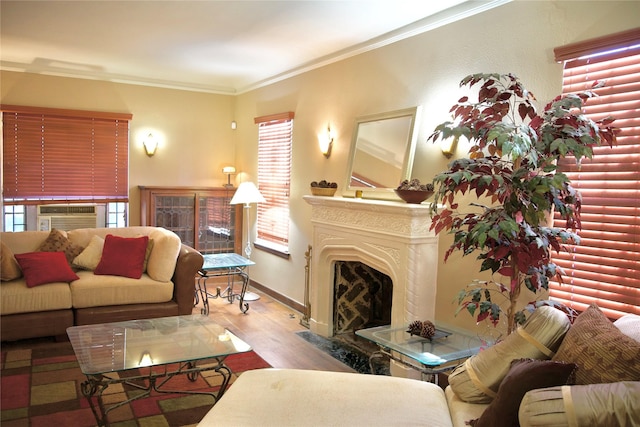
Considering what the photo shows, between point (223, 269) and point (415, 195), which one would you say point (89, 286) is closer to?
point (223, 269)

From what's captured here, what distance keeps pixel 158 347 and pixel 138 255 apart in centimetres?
186

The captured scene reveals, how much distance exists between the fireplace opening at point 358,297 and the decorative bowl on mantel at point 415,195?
1.30m

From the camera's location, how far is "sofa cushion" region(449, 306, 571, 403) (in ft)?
6.37

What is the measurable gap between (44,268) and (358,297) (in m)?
2.79

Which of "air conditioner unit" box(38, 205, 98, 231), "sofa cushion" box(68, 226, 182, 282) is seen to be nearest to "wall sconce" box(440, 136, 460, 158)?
"sofa cushion" box(68, 226, 182, 282)

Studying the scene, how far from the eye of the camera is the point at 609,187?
8.64ft

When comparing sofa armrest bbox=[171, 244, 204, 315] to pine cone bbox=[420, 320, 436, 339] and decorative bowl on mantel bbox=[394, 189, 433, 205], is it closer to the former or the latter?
decorative bowl on mantel bbox=[394, 189, 433, 205]

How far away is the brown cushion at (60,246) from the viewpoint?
4.62 metres

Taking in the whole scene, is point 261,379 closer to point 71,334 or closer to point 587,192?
point 71,334

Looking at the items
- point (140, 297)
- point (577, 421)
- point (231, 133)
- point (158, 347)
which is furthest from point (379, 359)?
point (231, 133)

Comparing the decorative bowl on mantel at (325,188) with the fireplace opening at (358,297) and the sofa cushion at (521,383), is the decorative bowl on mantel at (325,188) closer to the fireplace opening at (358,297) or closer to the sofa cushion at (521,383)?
the fireplace opening at (358,297)

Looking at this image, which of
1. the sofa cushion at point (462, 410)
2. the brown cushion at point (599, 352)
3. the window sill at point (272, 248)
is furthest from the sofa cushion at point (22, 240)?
the brown cushion at point (599, 352)

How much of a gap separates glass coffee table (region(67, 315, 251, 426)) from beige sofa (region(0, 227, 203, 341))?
89cm

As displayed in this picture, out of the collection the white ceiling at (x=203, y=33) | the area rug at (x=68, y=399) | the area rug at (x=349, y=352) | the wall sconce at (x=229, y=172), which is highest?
the white ceiling at (x=203, y=33)
